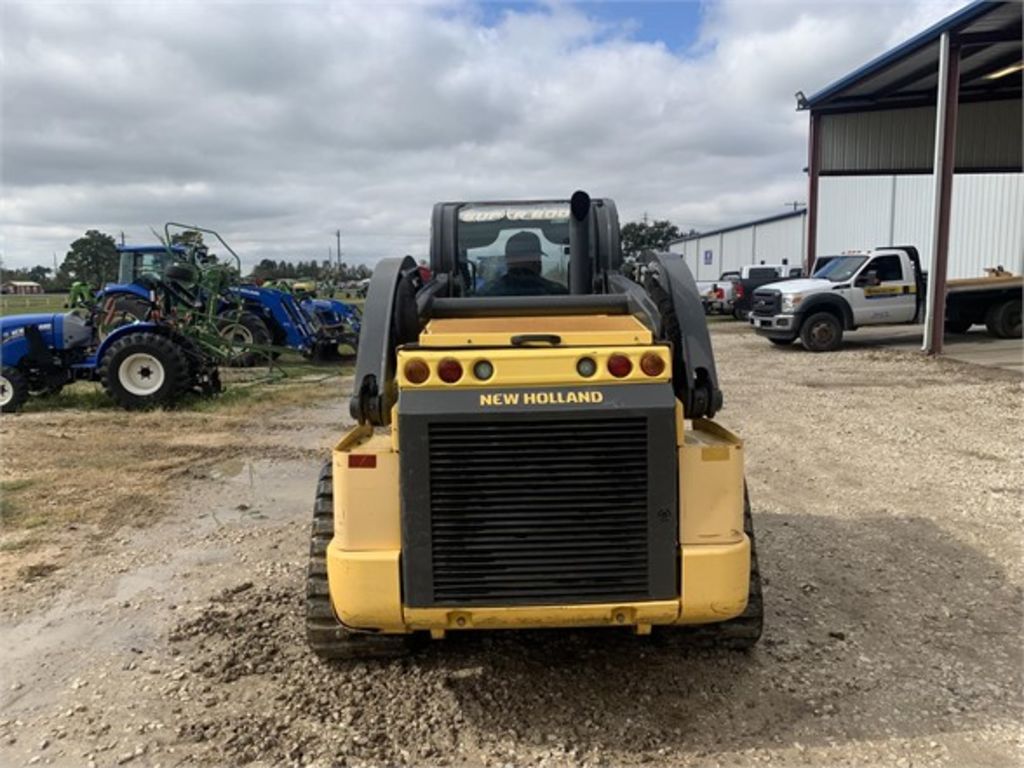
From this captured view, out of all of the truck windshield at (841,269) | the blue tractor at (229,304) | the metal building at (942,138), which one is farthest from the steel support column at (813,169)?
the blue tractor at (229,304)

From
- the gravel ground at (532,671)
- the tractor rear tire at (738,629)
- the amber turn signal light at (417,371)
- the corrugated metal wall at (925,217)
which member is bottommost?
the gravel ground at (532,671)

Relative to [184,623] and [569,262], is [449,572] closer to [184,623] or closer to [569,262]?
[184,623]

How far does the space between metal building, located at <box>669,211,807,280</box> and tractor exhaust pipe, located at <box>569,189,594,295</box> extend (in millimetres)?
32647

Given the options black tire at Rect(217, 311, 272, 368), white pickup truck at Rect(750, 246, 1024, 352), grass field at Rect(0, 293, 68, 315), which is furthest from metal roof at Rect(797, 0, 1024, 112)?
grass field at Rect(0, 293, 68, 315)

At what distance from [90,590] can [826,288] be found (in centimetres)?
1590

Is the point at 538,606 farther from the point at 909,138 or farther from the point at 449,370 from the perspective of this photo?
the point at 909,138

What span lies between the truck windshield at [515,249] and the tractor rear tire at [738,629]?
91.3 inches

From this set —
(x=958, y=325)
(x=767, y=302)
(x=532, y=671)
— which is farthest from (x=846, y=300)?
(x=532, y=671)

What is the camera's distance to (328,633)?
352 cm

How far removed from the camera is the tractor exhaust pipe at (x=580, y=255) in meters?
5.34

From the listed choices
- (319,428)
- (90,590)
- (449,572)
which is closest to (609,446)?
(449,572)

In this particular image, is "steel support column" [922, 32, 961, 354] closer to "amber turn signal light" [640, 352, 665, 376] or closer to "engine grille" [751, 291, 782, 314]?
"engine grille" [751, 291, 782, 314]

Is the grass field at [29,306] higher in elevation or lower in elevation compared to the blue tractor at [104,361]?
higher

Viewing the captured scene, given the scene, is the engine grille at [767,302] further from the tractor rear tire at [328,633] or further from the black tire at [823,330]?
the tractor rear tire at [328,633]
